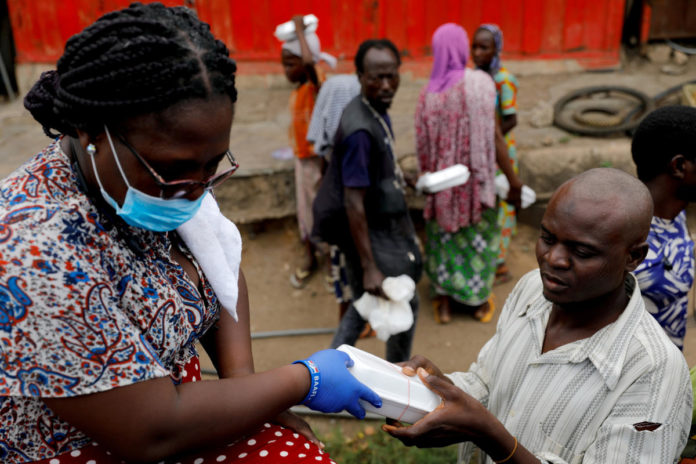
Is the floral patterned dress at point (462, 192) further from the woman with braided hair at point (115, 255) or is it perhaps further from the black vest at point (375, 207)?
the woman with braided hair at point (115, 255)

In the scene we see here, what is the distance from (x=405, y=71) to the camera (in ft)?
24.6

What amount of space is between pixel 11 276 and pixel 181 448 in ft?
1.49

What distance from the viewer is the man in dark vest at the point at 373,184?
3.12 meters

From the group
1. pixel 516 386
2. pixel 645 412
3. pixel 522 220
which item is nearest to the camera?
→ pixel 645 412

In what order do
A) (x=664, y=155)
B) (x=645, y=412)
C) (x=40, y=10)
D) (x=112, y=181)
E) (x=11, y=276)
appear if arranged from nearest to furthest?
1. (x=11, y=276)
2. (x=112, y=181)
3. (x=645, y=412)
4. (x=664, y=155)
5. (x=40, y=10)

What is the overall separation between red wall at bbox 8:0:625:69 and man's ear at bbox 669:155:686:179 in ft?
18.7

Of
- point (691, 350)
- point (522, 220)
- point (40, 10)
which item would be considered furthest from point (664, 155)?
point (40, 10)

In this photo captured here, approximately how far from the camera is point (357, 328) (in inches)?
140

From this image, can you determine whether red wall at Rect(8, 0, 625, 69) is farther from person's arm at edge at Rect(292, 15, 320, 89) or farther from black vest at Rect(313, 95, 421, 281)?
black vest at Rect(313, 95, 421, 281)

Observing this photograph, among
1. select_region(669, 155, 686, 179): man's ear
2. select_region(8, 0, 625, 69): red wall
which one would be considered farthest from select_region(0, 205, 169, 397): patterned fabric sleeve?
select_region(8, 0, 625, 69): red wall

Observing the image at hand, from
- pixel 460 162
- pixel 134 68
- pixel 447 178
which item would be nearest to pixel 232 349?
pixel 134 68

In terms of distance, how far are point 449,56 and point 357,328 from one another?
189cm

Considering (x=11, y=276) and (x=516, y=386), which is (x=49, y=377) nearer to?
(x=11, y=276)

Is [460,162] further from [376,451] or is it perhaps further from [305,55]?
[376,451]
